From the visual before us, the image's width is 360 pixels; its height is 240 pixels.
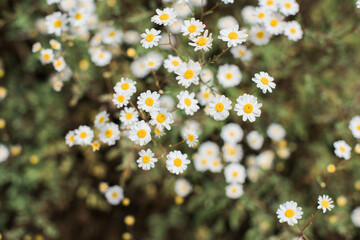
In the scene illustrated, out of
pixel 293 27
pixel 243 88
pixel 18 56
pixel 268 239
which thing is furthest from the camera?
pixel 18 56

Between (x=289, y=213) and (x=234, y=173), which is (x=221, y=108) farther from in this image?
(x=234, y=173)

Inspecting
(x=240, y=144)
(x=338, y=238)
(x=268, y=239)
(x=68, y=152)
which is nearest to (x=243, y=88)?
(x=240, y=144)

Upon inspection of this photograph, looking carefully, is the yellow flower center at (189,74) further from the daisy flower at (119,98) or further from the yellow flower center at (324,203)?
the yellow flower center at (324,203)

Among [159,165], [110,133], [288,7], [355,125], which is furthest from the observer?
[159,165]

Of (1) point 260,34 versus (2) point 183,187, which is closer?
(1) point 260,34

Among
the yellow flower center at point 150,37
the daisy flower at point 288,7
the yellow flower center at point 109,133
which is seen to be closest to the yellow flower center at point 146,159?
the yellow flower center at point 109,133

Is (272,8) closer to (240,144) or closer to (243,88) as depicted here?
(243,88)

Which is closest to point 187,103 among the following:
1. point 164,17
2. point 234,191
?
point 164,17
